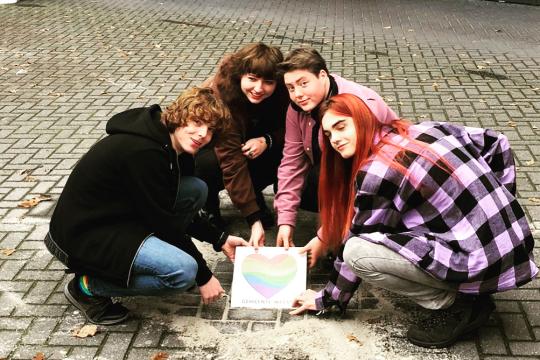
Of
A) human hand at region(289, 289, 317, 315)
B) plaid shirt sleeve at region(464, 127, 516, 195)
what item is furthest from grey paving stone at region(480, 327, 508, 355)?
human hand at region(289, 289, 317, 315)

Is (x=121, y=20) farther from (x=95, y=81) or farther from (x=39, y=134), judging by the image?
(x=39, y=134)

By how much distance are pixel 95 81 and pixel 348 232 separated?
5671mm

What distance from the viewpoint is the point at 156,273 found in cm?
333

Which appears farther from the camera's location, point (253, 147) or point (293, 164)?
point (253, 147)

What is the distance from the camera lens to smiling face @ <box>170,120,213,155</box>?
3.31 m

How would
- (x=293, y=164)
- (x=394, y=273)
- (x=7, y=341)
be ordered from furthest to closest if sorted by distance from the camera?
(x=293, y=164) < (x=7, y=341) < (x=394, y=273)

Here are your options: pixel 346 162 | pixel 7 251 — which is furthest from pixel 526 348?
pixel 7 251

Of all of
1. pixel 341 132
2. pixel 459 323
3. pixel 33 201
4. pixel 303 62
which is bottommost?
pixel 33 201

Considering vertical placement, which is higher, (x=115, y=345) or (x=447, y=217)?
(x=447, y=217)

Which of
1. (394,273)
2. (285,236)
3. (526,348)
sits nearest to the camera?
(394,273)

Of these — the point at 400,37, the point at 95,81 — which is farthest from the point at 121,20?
the point at 400,37

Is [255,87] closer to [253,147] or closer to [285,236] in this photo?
[253,147]

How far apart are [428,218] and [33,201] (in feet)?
10.8

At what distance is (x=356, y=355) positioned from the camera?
10.7 ft
